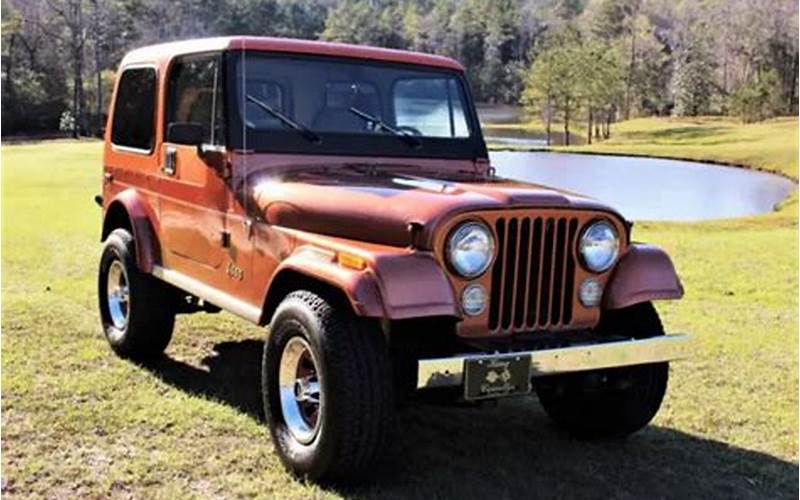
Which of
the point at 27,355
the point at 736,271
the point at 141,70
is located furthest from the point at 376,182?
the point at 736,271

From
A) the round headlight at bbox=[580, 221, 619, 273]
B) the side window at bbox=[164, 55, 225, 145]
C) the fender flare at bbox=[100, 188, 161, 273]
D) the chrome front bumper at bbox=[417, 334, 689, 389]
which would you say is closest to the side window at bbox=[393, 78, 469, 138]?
the side window at bbox=[164, 55, 225, 145]

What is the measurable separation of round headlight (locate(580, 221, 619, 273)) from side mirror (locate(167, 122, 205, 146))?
87.9 inches

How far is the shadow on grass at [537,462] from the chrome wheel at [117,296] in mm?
1254

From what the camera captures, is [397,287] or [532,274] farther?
[532,274]

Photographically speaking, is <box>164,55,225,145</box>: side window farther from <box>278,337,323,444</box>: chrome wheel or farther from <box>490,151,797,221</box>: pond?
<box>490,151,797,221</box>: pond

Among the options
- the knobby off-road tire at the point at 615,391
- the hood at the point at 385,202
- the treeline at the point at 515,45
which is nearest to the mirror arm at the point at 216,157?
the hood at the point at 385,202

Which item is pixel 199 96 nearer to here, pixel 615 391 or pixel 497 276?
pixel 497 276

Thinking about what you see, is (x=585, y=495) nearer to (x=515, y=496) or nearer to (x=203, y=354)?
(x=515, y=496)

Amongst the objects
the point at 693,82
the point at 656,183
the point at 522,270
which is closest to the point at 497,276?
the point at 522,270

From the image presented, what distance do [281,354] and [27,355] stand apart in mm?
2805

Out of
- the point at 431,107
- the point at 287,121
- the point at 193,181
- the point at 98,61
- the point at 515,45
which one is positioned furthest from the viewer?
the point at 515,45

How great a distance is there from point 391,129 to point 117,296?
2447 millimetres

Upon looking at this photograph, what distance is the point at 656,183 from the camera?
116 feet

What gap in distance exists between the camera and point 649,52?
3947 inches
